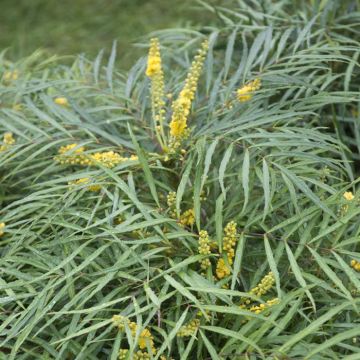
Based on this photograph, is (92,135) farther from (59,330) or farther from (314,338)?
(314,338)

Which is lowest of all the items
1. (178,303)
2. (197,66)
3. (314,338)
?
(314,338)

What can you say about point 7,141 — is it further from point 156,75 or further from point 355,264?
point 355,264

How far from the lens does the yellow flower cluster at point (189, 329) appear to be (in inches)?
59.4

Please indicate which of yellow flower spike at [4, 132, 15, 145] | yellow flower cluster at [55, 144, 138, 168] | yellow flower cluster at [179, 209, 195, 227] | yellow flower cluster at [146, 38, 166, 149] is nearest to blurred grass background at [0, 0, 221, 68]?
yellow flower spike at [4, 132, 15, 145]

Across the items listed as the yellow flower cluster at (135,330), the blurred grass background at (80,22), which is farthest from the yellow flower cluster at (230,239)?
the blurred grass background at (80,22)

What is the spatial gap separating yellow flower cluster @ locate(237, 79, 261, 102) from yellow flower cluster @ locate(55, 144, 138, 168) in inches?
13.3

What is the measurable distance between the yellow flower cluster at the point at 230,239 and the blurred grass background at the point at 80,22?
9.05 feet

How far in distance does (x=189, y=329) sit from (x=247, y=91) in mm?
725

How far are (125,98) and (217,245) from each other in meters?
0.70

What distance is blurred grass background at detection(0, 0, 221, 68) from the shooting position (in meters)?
4.42

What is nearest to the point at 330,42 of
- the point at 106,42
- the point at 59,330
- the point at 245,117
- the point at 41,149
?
the point at 245,117

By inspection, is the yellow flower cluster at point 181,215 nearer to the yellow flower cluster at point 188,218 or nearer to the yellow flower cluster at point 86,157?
the yellow flower cluster at point 188,218

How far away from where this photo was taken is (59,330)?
1640 millimetres

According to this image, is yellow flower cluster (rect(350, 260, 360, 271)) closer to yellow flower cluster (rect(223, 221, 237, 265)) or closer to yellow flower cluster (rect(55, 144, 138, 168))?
yellow flower cluster (rect(223, 221, 237, 265))
